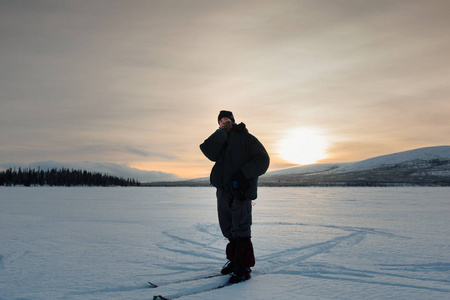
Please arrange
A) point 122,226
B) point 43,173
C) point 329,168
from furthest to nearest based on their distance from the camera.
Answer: point 329,168 → point 43,173 → point 122,226

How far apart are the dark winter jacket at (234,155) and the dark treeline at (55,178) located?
110 m

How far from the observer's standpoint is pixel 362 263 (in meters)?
4.45

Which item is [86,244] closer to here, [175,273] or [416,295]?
[175,273]

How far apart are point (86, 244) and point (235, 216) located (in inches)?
135

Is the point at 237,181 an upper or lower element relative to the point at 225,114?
lower

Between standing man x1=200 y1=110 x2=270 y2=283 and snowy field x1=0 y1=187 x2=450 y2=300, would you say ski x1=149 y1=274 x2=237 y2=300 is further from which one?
standing man x1=200 y1=110 x2=270 y2=283

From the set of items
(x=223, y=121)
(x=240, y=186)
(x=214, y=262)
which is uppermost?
(x=223, y=121)

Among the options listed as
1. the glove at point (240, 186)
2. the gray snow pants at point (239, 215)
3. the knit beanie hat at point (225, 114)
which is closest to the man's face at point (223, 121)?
the knit beanie hat at point (225, 114)

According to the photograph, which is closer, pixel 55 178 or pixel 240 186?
pixel 240 186

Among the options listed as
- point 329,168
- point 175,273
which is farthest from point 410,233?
point 329,168

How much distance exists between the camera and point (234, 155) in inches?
158

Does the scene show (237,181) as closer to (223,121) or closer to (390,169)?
(223,121)

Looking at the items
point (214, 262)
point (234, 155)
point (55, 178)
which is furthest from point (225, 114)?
point (55, 178)

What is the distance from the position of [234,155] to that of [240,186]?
419 millimetres
